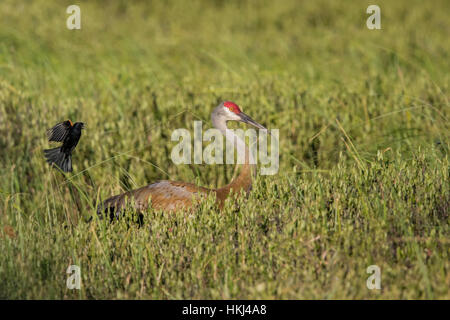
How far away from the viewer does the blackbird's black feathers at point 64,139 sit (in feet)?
17.9

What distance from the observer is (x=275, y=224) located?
5215 millimetres

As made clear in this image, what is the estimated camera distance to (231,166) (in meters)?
7.92

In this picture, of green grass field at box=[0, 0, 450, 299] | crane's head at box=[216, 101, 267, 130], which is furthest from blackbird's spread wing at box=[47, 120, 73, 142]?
crane's head at box=[216, 101, 267, 130]

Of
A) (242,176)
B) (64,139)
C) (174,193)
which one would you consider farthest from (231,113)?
(64,139)

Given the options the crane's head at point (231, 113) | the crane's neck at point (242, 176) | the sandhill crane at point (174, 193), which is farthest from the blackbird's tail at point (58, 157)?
the crane's head at point (231, 113)

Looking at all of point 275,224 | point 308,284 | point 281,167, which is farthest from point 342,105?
point 308,284

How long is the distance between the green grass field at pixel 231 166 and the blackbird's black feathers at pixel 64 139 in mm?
152

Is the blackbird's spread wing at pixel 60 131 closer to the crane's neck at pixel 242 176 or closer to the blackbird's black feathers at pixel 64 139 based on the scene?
the blackbird's black feathers at pixel 64 139

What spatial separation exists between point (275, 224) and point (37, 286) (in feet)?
5.74

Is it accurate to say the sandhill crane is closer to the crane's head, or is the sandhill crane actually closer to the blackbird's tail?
the crane's head

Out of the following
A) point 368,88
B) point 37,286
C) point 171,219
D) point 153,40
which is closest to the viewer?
point 37,286

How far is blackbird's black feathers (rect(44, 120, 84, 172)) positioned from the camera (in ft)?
17.9

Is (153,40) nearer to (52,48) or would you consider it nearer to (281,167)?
(52,48)
